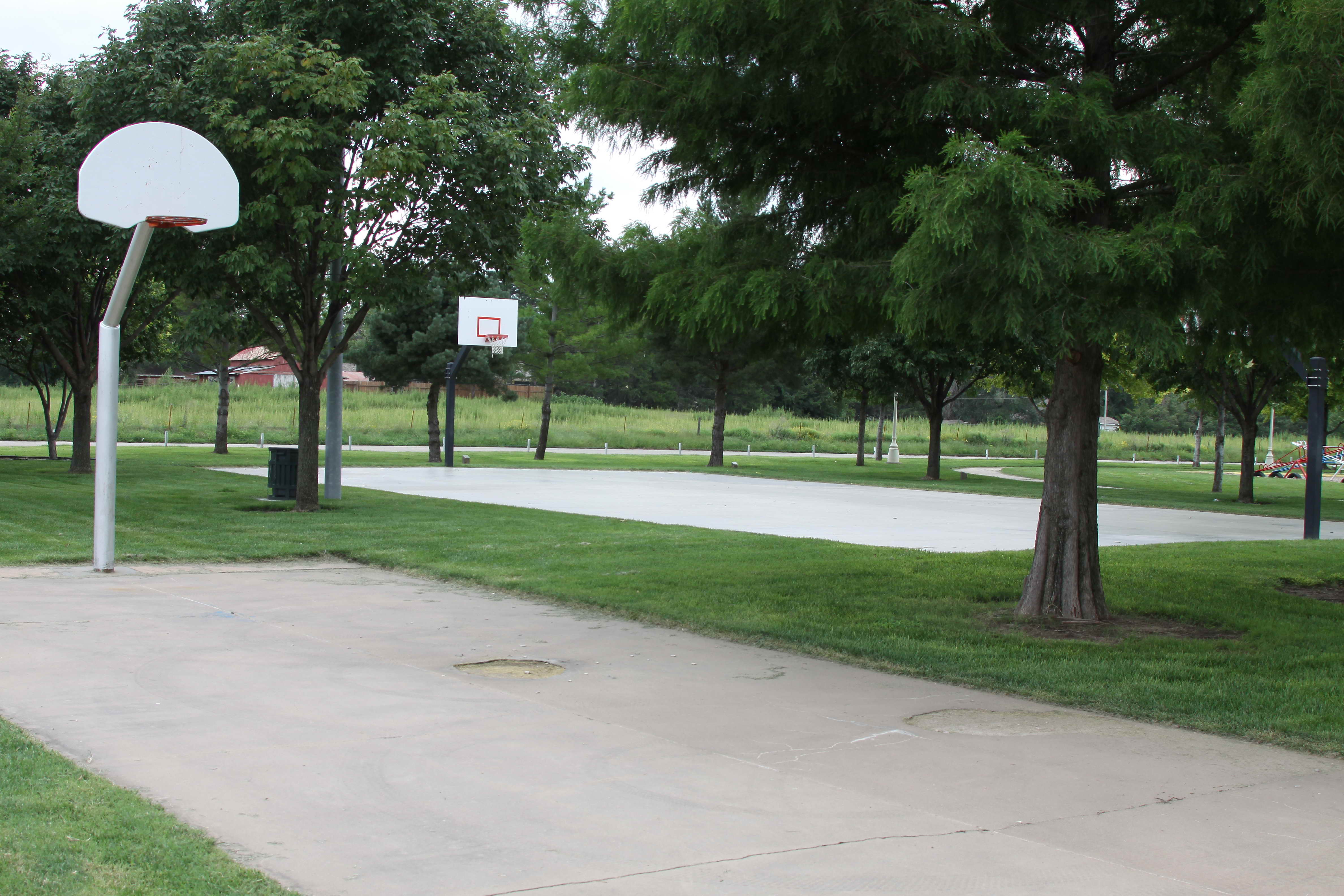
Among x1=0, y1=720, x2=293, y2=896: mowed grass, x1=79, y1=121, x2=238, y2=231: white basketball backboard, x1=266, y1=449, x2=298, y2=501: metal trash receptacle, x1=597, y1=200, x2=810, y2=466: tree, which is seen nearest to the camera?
x1=0, y1=720, x2=293, y2=896: mowed grass

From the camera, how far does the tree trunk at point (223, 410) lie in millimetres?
34938

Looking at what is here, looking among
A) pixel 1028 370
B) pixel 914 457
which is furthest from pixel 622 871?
pixel 914 457

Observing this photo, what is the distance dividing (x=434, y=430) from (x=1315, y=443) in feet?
83.1

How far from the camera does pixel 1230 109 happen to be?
6.95 m

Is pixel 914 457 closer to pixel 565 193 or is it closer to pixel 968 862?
pixel 565 193

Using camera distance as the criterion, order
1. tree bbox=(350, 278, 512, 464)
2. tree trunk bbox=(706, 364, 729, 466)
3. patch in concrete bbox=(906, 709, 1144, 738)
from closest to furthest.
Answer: patch in concrete bbox=(906, 709, 1144, 738) → tree trunk bbox=(706, 364, 729, 466) → tree bbox=(350, 278, 512, 464)

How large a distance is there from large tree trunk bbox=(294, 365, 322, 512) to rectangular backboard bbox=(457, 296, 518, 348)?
1682 cm

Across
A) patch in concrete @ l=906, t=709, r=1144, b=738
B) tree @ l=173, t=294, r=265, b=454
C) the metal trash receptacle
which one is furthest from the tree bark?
patch in concrete @ l=906, t=709, r=1144, b=738

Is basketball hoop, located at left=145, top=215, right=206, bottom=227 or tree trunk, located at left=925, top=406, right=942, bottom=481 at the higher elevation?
basketball hoop, located at left=145, top=215, right=206, bottom=227

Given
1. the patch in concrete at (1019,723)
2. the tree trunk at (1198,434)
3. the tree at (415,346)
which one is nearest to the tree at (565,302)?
the tree at (415,346)

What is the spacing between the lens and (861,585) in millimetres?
11031

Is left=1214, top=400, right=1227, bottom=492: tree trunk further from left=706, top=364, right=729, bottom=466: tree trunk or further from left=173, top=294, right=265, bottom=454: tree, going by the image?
left=173, top=294, right=265, bottom=454: tree

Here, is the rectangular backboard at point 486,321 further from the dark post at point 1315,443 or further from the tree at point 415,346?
the dark post at point 1315,443

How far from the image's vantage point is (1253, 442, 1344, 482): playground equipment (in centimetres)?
4631
